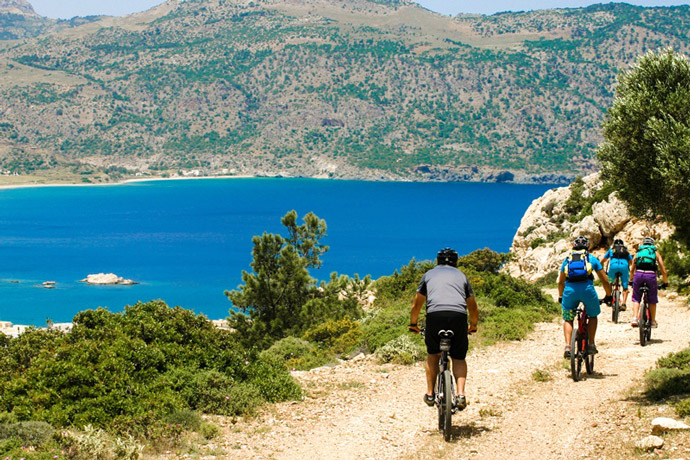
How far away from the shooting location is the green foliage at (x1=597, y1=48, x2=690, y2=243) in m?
8.12

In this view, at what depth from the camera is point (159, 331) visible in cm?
969

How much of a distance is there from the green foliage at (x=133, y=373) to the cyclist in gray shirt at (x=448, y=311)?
106 inches

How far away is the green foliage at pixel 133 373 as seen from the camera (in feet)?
24.9

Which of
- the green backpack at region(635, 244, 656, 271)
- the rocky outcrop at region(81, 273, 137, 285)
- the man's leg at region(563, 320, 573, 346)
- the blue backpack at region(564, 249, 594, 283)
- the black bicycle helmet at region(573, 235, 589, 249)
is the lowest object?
the rocky outcrop at region(81, 273, 137, 285)

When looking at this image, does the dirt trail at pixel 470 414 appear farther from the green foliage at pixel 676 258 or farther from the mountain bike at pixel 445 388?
the green foliage at pixel 676 258

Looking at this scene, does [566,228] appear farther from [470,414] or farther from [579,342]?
[470,414]

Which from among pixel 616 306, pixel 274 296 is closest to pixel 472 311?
pixel 616 306

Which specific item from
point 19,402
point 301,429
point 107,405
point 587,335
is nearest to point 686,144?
point 587,335

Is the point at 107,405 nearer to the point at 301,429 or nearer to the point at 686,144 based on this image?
the point at 301,429

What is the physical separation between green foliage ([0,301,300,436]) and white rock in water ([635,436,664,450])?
447 cm

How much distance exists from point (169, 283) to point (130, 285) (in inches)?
162

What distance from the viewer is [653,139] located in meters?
8.54

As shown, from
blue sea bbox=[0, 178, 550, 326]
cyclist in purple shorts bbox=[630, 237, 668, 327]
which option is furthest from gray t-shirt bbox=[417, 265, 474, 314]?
blue sea bbox=[0, 178, 550, 326]

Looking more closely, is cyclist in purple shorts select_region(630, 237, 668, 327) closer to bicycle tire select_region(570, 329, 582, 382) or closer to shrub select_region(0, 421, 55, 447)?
bicycle tire select_region(570, 329, 582, 382)
